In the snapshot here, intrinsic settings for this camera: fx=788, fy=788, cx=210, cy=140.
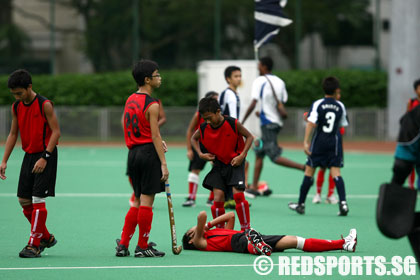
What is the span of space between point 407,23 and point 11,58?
1511 centimetres

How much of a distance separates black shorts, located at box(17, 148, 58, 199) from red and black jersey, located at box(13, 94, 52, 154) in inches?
3.7

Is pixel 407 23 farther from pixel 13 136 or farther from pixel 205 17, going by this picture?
pixel 13 136

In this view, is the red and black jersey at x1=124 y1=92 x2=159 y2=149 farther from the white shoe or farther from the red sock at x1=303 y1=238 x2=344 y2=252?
the white shoe

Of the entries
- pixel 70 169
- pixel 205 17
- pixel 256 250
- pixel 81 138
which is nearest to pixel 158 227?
pixel 256 250

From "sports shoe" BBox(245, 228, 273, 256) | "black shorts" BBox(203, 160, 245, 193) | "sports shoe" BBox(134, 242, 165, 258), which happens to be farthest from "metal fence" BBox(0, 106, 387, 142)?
"sports shoe" BBox(245, 228, 273, 256)

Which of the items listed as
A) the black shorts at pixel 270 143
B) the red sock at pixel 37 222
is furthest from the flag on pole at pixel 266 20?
the red sock at pixel 37 222

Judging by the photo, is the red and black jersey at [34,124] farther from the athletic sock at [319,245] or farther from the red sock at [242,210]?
the athletic sock at [319,245]

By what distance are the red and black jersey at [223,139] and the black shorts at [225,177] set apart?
86 mm

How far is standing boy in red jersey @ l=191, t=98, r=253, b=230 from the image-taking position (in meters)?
8.70

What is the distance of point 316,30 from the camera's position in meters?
30.6

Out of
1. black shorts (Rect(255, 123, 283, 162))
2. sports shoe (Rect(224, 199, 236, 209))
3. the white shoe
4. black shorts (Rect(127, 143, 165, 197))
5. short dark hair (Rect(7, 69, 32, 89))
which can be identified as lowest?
sports shoe (Rect(224, 199, 236, 209))

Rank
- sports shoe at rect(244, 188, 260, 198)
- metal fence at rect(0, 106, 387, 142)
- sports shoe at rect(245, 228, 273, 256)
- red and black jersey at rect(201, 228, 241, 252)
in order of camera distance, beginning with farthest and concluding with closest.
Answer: metal fence at rect(0, 106, 387, 142)
sports shoe at rect(244, 188, 260, 198)
red and black jersey at rect(201, 228, 241, 252)
sports shoe at rect(245, 228, 273, 256)

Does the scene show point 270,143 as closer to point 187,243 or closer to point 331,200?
point 331,200

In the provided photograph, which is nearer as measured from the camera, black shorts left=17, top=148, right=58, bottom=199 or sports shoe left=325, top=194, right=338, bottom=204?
black shorts left=17, top=148, right=58, bottom=199
